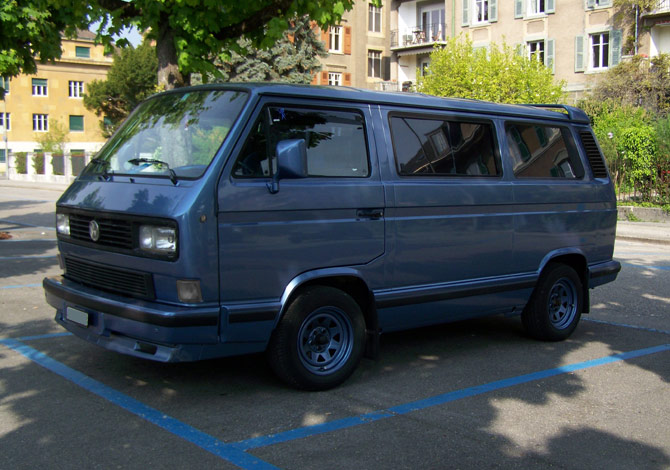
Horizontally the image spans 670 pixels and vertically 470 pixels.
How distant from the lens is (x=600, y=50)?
1409 inches

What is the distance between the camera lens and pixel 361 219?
554cm

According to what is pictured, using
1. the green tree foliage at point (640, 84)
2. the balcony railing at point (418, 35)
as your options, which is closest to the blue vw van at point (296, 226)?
the green tree foliage at point (640, 84)

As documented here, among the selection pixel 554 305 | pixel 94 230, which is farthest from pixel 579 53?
pixel 94 230

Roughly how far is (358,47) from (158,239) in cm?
4890

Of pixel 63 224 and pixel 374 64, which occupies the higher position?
pixel 374 64

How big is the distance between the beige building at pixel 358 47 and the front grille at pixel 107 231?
46586 mm

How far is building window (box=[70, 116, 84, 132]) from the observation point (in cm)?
7019

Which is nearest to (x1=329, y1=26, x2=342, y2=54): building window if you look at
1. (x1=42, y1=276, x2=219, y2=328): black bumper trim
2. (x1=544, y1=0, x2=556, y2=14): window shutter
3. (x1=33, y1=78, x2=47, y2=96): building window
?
(x1=544, y1=0, x2=556, y2=14): window shutter

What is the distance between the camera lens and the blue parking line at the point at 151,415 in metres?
4.18

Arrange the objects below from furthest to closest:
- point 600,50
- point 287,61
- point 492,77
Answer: point 287,61 < point 600,50 < point 492,77

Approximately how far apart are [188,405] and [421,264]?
7.09 ft

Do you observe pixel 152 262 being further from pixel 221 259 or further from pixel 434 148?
pixel 434 148

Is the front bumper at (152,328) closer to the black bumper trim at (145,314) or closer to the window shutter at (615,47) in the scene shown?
the black bumper trim at (145,314)

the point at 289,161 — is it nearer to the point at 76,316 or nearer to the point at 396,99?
the point at 396,99
